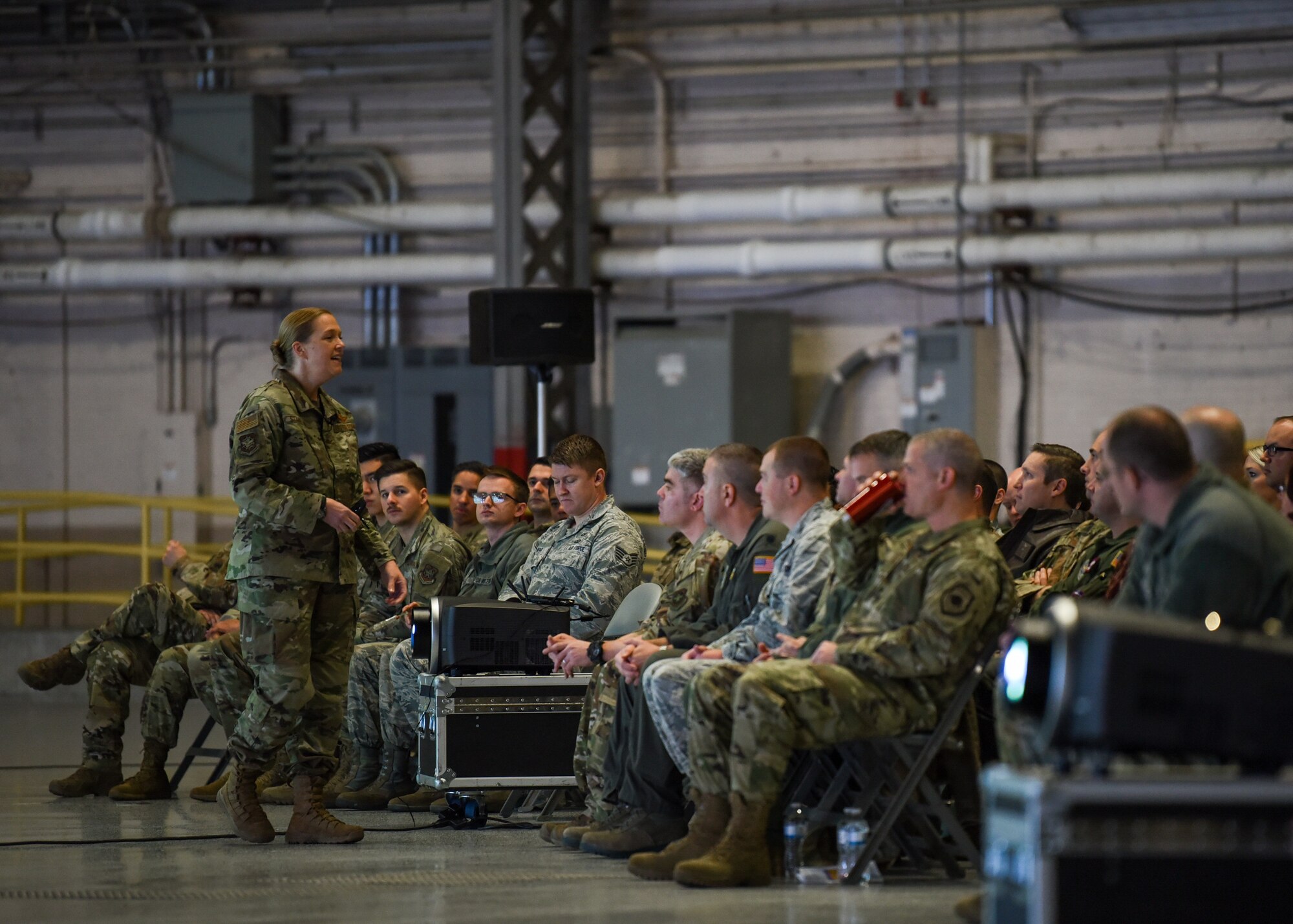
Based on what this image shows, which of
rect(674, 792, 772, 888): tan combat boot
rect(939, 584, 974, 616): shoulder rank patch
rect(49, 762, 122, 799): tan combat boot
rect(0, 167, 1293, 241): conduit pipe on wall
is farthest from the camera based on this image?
rect(0, 167, 1293, 241): conduit pipe on wall

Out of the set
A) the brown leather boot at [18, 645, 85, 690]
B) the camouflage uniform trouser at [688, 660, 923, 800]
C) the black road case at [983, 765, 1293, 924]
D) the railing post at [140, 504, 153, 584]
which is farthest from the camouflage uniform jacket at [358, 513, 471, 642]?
the black road case at [983, 765, 1293, 924]

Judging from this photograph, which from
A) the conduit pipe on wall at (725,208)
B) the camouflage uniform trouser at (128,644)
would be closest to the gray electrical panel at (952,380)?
the conduit pipe on wall at (725,208)

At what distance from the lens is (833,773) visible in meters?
4.60

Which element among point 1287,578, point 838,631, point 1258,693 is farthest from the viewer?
point 838,631

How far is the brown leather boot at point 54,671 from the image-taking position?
703 cm

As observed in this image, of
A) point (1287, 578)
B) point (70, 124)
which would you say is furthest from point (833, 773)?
point (70, 124)

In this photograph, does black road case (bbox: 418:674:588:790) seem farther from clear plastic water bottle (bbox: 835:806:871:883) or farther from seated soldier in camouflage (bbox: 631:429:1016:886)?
clear plastic water bottle (bbox: 835:806:871:883)

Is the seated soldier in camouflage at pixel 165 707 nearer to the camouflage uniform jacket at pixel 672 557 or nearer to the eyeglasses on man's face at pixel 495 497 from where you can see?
the eyeglasses on man's face at pixel 495 497

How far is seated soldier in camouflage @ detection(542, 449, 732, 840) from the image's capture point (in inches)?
207

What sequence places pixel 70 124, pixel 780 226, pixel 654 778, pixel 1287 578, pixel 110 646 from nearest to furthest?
pixel 1287 578
pixel 654 778
pixel 110 646
pixel 780 226
pixel 70 124

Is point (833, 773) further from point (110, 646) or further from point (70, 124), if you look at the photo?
point (70, 124)

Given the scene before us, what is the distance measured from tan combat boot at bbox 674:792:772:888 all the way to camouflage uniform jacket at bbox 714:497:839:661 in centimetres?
56

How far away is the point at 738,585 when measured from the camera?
5.10 metres

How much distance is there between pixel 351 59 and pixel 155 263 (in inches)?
80.0
